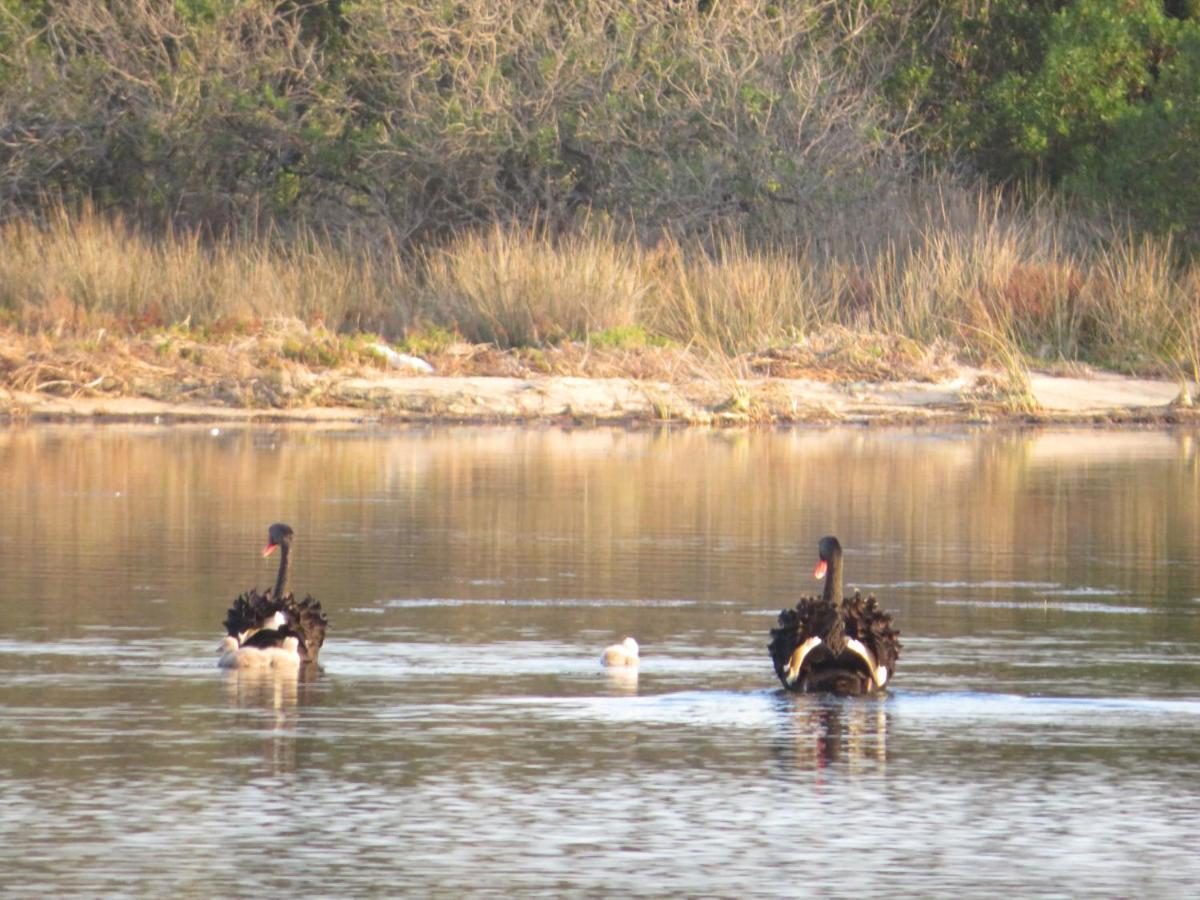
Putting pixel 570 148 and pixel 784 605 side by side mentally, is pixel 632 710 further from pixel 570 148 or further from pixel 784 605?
pixel 570 148

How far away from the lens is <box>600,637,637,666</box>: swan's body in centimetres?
1155

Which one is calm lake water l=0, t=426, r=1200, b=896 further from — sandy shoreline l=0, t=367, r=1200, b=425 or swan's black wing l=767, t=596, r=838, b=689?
sandy shoreline l=0, t=367, r=1200, b=425

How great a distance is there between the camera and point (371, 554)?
15961 millimetres

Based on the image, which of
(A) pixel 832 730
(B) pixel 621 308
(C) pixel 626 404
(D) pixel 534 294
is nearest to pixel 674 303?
(B) pixel 621 308

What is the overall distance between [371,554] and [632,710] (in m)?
5.55

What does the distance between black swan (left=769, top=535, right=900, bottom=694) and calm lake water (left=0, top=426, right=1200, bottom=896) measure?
112 millimetres

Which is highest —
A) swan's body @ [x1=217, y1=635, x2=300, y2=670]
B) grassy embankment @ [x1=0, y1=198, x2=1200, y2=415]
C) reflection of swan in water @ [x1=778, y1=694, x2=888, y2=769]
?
grassy embankment @ [x1=0, y1=198, x2=1200, y2=415]

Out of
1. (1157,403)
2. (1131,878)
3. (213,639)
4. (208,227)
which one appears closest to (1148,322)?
(1157,403)

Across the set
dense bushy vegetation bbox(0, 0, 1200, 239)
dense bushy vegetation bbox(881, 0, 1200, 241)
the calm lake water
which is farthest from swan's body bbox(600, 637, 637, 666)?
dense bushy vegetation bbox(881, 0, 1200, 241)

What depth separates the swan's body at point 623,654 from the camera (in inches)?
455

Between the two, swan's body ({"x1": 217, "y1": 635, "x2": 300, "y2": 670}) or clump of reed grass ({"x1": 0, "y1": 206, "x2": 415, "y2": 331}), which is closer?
swan's body ({"x1": 217, "y1": 635, "x2": 300, "y2": 670})

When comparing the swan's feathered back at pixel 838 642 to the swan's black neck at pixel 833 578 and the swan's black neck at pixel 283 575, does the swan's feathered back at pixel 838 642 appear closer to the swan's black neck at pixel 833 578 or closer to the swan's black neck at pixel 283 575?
the swan's black neck at pixel 833 578

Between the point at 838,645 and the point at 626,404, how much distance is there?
663 inches

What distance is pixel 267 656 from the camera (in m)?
11.5
